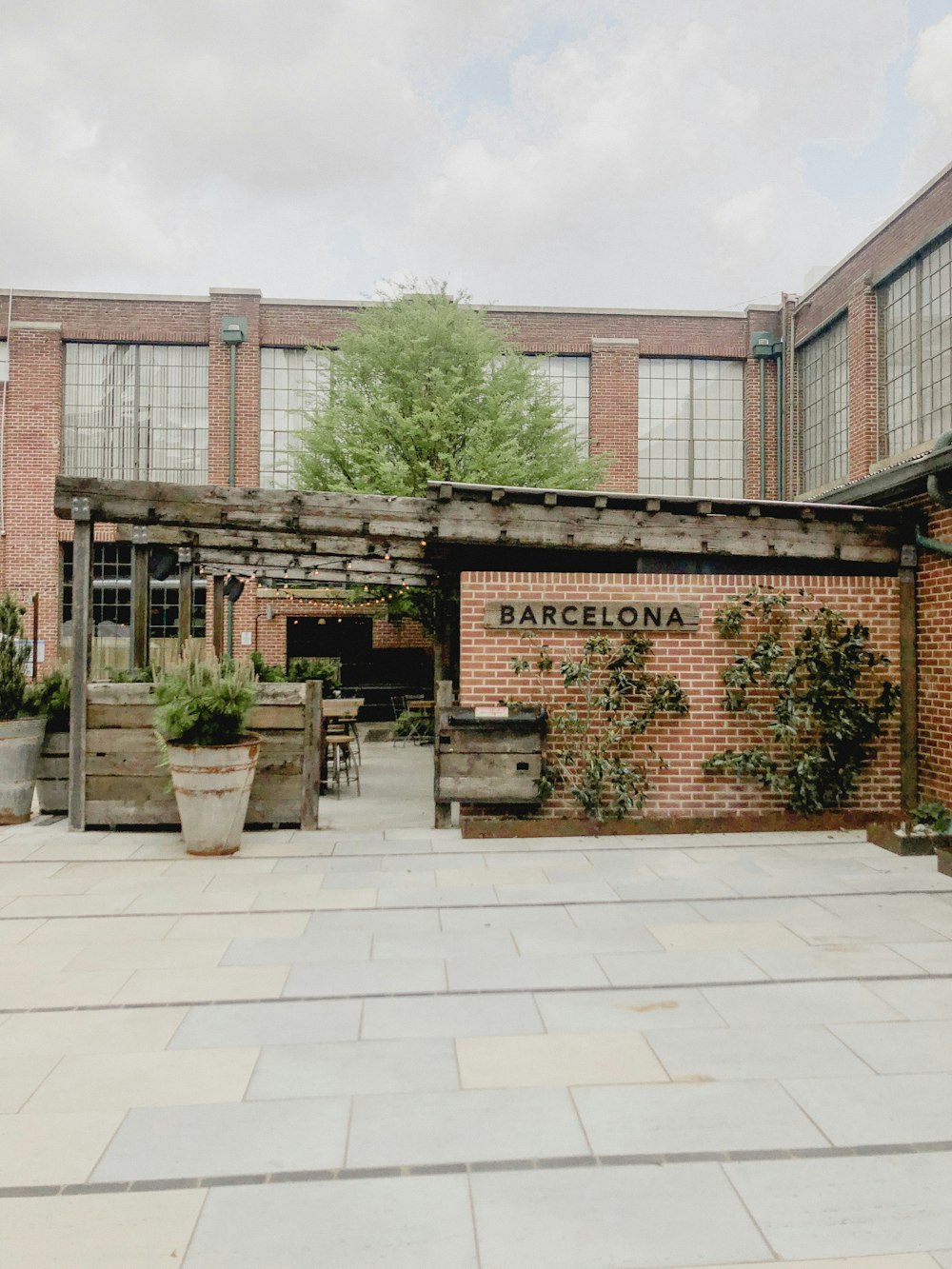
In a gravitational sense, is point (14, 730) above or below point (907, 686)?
below

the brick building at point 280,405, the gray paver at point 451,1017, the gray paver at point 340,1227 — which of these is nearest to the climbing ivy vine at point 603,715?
the gray paver at point 451,1017

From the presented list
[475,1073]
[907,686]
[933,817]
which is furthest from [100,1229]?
[907,686]

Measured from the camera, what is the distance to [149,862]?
664cm

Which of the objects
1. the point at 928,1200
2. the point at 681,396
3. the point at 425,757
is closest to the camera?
the point at 928,1200

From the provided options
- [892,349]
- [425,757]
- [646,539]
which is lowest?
[425,757]

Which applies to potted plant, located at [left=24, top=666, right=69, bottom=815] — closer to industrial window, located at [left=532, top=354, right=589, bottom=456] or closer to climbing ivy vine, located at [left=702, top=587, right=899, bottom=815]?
climbing ivy vine, located at [left=702, top=587, right=899, bottom=815]

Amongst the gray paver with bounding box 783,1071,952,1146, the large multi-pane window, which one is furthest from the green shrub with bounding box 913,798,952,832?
the large multi-pane window

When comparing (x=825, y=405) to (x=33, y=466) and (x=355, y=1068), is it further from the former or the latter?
(x=355, y=1068)

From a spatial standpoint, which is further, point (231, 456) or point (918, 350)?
point (231, 456)

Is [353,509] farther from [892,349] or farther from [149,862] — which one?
[892,349]

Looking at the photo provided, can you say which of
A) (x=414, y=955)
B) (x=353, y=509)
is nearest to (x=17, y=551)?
(x=353, y=509)

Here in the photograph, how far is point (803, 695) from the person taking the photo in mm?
7918

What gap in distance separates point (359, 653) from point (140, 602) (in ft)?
33.5

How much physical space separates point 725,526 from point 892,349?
11.0 metres
